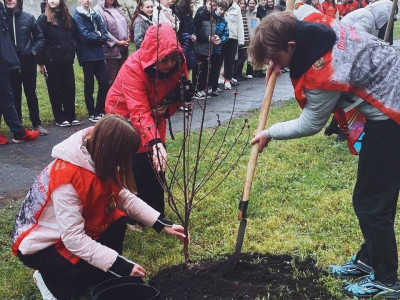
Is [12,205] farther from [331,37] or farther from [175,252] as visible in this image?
[331,37]

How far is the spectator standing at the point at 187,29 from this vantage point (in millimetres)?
9016

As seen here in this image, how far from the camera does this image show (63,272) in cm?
303

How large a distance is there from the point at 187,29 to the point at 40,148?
3701 millimetres

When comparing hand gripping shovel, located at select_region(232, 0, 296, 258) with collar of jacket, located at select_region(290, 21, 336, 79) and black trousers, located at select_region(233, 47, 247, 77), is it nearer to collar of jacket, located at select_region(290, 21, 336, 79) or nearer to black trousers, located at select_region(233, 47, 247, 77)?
collar of jacket, located at select_region(290, 21, 336, 79)

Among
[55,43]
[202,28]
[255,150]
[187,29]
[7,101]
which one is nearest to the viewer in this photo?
[255,150]

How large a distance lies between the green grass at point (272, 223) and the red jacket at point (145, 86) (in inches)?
33.1

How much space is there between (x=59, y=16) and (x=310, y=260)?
5.39 meters

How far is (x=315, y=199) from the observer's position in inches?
192

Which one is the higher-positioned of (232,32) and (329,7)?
(329,7)

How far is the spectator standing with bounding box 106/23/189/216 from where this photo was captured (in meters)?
3.62

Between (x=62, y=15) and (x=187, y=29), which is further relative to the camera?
(x=187, y=29)

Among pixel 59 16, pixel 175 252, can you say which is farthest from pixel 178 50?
pixel 59 16

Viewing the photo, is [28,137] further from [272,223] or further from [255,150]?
[255,150]

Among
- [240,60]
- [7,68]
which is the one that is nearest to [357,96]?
[7,68]
